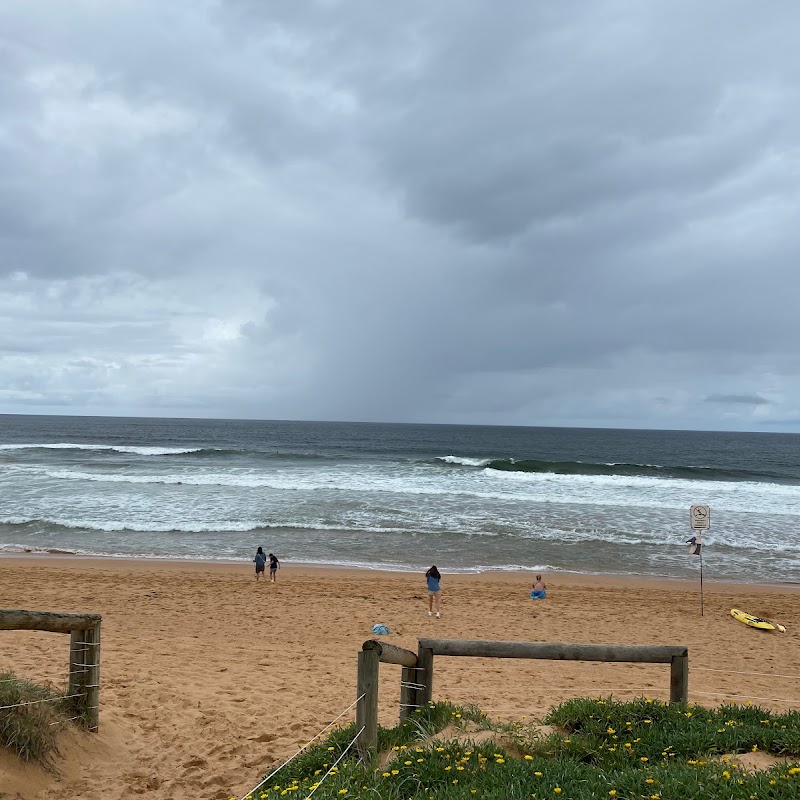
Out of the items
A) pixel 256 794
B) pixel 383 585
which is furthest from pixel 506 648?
pixel 383 585

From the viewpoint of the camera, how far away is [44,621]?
4.79m

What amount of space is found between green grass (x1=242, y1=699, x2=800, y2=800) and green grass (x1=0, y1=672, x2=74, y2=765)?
5.61ft

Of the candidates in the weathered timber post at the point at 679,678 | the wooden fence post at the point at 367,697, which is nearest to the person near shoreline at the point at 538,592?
the weathered timber post at the point at 679,678

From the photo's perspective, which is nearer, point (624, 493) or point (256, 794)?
point (256, 794)

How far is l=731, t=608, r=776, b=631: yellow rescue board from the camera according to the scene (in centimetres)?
1302

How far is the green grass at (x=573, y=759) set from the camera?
3625 mm

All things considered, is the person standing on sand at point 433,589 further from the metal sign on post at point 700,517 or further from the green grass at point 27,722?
the green grass at point 27,722

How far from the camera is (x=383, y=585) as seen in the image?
52.5 feet

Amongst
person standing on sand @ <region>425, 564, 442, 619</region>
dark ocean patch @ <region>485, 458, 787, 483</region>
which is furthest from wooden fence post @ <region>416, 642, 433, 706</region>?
dark ocean patch @ <region>485, 458, 787, 483</region>

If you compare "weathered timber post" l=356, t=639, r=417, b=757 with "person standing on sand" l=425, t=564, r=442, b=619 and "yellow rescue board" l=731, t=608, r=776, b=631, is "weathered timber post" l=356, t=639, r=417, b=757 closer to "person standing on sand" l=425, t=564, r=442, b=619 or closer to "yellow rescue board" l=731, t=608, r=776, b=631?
A: "person standing on sand" l=425, t=564, r=442, b=619

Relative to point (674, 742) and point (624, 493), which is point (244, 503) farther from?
point (674, 742)

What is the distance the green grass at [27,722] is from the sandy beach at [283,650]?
0.11m

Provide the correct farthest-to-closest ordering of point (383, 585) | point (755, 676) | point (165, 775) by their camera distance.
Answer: point (383, 585)
point (755, 676)
point (165, 775)

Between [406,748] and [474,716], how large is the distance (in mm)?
837
